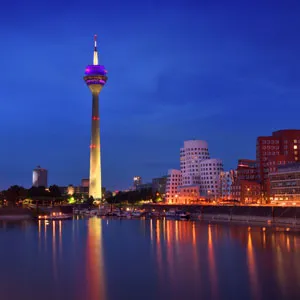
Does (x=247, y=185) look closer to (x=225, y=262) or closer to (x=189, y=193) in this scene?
(x=189, y=193)

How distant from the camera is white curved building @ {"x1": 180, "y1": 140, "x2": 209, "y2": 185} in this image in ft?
542

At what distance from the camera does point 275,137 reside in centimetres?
13050

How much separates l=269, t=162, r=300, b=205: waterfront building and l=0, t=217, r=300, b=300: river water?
43.0m

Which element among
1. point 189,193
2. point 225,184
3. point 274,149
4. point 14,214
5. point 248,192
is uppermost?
point 274,149

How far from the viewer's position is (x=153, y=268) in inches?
1549

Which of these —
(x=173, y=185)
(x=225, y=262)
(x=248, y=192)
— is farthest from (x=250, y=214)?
(x=173, y=185)

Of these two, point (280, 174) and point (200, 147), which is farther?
point (200, 147)

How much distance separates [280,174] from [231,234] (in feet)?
155

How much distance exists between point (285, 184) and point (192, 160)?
63419 mm

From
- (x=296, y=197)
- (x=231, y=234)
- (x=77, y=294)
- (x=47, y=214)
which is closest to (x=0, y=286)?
(x=77, y=294)

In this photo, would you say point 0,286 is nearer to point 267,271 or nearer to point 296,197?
point 267,271

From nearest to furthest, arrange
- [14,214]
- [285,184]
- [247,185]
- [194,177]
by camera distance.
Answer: [285,184], [14,214], [247,185], [194,177]

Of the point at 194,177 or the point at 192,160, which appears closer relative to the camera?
the point at 194,177

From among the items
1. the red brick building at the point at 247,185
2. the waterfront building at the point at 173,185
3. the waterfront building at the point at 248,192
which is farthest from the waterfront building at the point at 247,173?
the waterfront building at the point at 173,185
